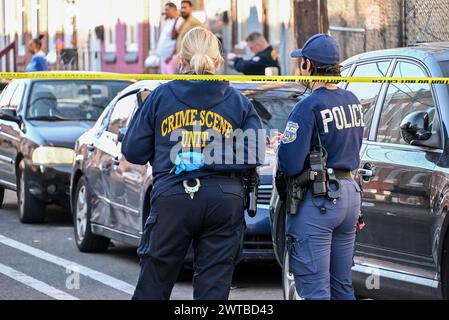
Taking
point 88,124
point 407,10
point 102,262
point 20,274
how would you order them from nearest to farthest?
point 20,274
point 102,262
point 88,124
point 407,10

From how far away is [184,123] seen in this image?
23.3 ft

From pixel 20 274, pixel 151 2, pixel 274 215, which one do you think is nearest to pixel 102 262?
pixel 20 274

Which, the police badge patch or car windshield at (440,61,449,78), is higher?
car windshield at (440,61,449,78)

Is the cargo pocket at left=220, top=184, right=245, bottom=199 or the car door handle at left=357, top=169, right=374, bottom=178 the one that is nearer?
the cargo pocket at left=220, top=184, right=245, bottom=199

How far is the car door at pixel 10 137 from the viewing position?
1600cm

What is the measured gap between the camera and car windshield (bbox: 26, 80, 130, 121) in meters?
16.1

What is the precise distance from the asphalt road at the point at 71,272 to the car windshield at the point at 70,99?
178 centimetres

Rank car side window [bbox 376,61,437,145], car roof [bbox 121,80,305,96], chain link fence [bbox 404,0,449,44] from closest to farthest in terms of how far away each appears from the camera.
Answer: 1. car side window [bbox 376,61,437,145]
2. car roof [bbox 121,80,305,96]
3. chain link fence [bbox 404,0,449,44]

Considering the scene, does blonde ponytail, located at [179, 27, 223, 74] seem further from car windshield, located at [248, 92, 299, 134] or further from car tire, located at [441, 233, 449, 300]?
car windshield, located at [248, 92, 299, 134]

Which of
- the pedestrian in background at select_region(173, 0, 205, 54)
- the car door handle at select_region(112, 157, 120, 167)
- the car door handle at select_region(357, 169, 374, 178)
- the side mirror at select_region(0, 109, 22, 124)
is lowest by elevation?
the car door handle at select_region(112, 157, 120, 167)

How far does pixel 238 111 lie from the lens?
7.20 metres

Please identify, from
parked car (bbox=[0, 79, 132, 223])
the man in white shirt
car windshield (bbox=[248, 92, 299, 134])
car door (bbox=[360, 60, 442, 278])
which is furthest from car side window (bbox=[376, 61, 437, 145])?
the man in white shirt

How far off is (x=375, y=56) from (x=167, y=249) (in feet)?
9.59
